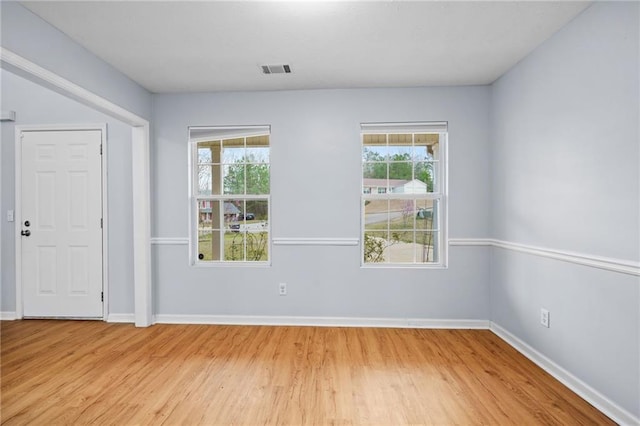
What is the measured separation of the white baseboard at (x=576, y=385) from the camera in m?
1.81

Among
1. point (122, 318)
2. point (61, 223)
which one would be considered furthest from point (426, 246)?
point (61, 223)

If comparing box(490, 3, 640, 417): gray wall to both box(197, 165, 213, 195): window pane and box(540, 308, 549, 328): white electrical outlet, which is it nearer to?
box(540, 308, 549, 328): white electrical outlet

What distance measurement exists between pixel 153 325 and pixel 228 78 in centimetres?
271

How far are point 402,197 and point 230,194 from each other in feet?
6.27

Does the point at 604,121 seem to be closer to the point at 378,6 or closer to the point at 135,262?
the point at 378,6

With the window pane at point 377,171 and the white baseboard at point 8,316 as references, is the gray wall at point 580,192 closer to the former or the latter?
the window pane at point 377,171

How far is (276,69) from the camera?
9.46 ft

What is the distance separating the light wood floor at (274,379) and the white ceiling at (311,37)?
2514 millimetres

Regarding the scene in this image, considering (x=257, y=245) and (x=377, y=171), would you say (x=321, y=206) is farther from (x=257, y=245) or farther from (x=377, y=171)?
(x=257, y=245)

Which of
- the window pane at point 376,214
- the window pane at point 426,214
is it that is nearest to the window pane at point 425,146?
the window pane at point 426,214

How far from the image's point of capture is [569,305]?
2.21m

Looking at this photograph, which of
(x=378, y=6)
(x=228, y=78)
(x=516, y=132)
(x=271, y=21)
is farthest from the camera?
(x=228, y=78)

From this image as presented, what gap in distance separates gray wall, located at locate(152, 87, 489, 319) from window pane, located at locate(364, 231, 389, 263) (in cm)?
15

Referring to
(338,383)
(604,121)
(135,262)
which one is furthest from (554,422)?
(135,262)
